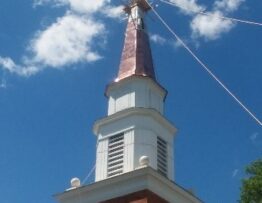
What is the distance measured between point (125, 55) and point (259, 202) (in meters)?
8.97

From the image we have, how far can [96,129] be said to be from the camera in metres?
23.2

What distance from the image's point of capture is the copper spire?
80.0 ft

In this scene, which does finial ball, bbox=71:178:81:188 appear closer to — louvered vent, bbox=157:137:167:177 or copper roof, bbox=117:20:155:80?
louvered vent, bbox=157:137:167:177

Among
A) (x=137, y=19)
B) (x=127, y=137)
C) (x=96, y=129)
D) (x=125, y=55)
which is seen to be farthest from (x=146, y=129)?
(x=137, y=19)

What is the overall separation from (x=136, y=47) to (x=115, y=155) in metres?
5.53

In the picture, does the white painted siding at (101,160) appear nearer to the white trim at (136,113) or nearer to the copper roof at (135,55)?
the white trim at (136,113)

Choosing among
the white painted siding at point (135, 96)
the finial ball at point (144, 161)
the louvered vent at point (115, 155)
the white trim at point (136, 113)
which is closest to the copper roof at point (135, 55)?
the white painted siding at point (135, 96)

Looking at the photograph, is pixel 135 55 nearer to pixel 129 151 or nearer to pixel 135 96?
pixel 135 96

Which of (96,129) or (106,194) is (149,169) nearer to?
(106,194)

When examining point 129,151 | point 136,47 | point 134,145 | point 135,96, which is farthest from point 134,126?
point 136,47

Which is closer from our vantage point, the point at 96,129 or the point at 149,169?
the point at 149,169

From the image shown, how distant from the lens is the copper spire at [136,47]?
24375 millimetres

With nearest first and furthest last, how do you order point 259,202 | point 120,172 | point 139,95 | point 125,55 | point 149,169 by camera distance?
1. point 149,169
2. point 120,172
3. point 139,95
4. point 125,55
5. point 259,202

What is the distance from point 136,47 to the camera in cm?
2553
